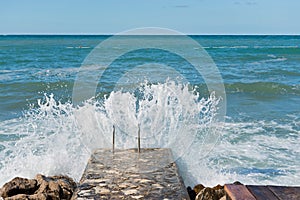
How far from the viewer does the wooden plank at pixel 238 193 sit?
3.02 m

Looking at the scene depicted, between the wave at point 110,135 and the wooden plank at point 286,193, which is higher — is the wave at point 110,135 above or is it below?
below

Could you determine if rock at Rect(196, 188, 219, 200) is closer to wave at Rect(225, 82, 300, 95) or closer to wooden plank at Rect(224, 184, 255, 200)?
wooden plank at Rect(224, 184, 255, 200)

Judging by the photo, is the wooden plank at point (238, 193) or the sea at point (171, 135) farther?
the sea at point (171, 135)

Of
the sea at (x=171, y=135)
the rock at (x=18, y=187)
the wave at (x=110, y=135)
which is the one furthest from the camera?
the sea at (x=171, y=135)

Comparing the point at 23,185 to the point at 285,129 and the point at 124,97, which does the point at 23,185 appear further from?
the point at 285,129

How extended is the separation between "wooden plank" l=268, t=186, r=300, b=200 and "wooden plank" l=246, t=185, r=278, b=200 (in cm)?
4

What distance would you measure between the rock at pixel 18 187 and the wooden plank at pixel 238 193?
118 inches

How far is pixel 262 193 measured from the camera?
311cm

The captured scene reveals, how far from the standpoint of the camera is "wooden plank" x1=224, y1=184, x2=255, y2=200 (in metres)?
3.02

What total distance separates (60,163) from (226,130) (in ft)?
15.6

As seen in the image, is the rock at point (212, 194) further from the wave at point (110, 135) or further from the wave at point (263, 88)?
the wave at point (263, 88)

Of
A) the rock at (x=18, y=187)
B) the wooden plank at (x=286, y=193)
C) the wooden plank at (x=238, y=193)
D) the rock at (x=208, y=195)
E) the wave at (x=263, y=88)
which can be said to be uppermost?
the wooden plank at (x=238, y=193)

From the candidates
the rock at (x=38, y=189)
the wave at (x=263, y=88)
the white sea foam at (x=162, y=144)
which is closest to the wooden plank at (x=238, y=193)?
the rock at (x=38, y=189)

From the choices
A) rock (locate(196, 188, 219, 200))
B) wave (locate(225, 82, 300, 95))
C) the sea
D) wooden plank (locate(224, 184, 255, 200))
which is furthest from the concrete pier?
wave (locate(225, 82, 300, 95))
